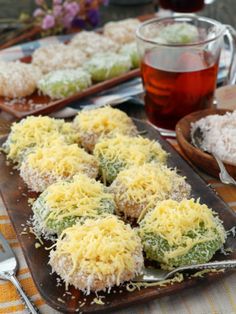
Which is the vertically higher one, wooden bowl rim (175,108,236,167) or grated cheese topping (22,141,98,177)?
grated cheese topping (22,141,98,177)

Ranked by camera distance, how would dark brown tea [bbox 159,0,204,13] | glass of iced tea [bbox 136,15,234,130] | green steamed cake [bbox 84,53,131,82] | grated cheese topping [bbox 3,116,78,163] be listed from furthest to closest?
dark brown tea [bbox 159,0,204,13]
green steamed cake [bbox 84,53,131,82]
glass of iced tea [bbox 136,15,234,130]
grated cheese topping [bbox 3,116,78,163]

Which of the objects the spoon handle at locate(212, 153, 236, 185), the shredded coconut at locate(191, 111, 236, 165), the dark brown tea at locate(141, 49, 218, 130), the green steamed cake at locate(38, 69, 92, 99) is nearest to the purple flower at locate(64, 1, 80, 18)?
the green steamed cake at locate(38, 69, 92, 99)

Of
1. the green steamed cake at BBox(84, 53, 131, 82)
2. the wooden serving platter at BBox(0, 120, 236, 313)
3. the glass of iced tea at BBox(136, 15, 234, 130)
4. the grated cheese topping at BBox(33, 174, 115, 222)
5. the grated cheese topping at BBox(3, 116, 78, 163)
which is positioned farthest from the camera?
the green steamed cake at BBox(84, 53, 131, 82)

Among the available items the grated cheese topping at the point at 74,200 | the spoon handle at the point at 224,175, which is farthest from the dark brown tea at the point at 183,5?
the grated cheese topping at the point at 74,200

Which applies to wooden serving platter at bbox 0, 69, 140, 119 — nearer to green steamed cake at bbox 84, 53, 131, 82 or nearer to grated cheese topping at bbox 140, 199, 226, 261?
green steamed cake at bbox 84, 53, 131, 82

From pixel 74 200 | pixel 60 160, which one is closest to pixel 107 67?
pixel 60 160

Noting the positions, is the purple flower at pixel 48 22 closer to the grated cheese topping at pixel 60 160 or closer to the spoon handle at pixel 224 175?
the grated cheese topping at pixel 60 160
